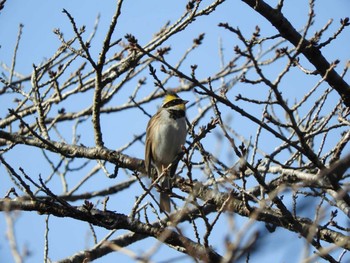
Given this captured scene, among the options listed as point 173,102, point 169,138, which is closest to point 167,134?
point 169,138

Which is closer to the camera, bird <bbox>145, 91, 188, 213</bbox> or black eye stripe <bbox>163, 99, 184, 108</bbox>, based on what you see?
bird <bbox>145, 91, 188, 213</bbox>

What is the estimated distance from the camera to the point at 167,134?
26.8ft

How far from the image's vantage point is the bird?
26.8 ft

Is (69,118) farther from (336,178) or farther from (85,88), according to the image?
(336,178)

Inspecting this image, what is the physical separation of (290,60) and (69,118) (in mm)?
A: 5510

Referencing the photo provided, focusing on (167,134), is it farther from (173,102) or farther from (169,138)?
(173,102)

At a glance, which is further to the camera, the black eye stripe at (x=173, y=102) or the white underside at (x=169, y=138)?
the black eye stripe at (x=173, y=102)

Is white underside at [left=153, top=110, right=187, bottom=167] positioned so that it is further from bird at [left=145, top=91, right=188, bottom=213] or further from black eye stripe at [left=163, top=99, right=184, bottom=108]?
black eye stripe at [left=163, top=99, right=184, bottom=108]

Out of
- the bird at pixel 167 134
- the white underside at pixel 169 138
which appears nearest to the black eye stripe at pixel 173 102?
the bird at pixel 167 134

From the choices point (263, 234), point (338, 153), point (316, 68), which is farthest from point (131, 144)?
point (263, 234)

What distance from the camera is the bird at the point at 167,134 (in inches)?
321

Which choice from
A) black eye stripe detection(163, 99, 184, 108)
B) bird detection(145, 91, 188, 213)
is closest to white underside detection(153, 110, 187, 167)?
bird detection(145, 91, 188, 213)

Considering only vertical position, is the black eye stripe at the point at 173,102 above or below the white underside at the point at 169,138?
above

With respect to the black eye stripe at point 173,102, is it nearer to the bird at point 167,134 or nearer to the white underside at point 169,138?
the bird at point 167,134
